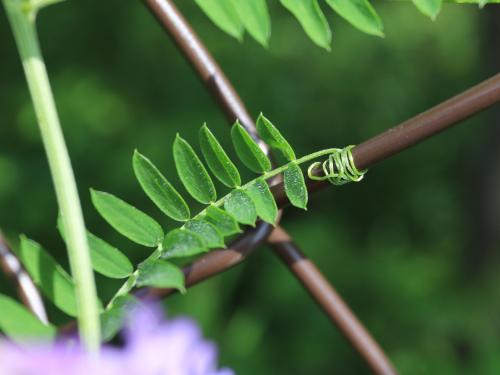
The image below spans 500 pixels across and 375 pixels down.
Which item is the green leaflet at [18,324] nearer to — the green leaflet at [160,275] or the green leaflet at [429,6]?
the green leaflet at [160,275]

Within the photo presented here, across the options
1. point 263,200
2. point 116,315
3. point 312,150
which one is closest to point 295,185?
point 263,200

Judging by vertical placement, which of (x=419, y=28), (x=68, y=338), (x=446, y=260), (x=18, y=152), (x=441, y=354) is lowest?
(x=441, y=354)

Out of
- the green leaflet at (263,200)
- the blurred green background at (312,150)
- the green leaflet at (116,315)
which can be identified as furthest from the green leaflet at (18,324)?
the blurred green background at (312,150)

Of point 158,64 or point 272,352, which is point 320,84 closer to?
point 158,64

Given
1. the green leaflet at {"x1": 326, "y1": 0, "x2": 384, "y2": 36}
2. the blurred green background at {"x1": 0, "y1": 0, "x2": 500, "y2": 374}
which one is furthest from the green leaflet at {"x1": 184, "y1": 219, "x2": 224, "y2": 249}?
the blurred green background at {"x1": 0, "y1": 0, "x2": 500, "y2": 374}

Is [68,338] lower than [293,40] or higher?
lower

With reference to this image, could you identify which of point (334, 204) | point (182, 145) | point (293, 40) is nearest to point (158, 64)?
point (293, 40)

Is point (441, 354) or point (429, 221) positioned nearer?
point (441, 354)
